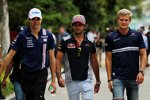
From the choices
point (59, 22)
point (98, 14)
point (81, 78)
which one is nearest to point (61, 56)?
point (81, 78)

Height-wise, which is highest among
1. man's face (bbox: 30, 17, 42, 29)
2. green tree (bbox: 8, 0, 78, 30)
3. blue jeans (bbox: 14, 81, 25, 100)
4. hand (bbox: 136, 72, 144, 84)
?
green tree (bbox: 8, 0, 78, 30)

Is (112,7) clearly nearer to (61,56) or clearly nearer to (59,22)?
(59,22)

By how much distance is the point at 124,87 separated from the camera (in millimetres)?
7930

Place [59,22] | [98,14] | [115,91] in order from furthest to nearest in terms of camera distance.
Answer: [98,14]
[59,22]
[115,91]

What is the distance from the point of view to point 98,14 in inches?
1704

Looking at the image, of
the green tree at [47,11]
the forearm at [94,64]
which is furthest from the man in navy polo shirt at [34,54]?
the green tree at [47,11]

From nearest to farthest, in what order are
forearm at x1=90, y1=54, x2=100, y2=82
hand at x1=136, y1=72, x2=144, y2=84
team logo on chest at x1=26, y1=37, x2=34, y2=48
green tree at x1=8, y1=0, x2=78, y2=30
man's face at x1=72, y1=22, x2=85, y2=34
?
hand at x1=136, y1=72, x2=144, y2=84 → team logo on chest at x1=26, y1=37, x2=34, y2=48 → man's face at x1=72, y1=22, x2=85, y2=34 → forearm at x1=90, y1=54, x2=100, y2=82 → green tree at x1=8, y1=0, x2=78, y2=30

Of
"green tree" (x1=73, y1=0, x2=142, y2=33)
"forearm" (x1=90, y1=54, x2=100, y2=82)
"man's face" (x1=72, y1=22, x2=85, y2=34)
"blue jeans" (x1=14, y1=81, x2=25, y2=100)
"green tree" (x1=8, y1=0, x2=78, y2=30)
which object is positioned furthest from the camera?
"green tree" (x1=73, y1=0, x2=142, y2=33)

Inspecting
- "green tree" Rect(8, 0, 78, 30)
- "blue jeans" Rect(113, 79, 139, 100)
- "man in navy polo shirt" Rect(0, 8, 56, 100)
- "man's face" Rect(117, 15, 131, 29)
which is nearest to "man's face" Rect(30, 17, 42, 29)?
"man in navy polo shirt" Rect(0, 8, 56, 100)

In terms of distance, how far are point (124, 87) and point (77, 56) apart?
0.82 meters

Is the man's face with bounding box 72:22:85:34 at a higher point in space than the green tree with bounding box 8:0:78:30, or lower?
lower

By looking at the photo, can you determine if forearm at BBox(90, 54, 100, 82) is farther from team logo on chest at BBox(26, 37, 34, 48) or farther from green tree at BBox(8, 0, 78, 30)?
green tree at BBox(8, 0, 78, 30)

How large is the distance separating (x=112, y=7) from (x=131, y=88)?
124ft

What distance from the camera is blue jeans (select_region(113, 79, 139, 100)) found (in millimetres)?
7828
